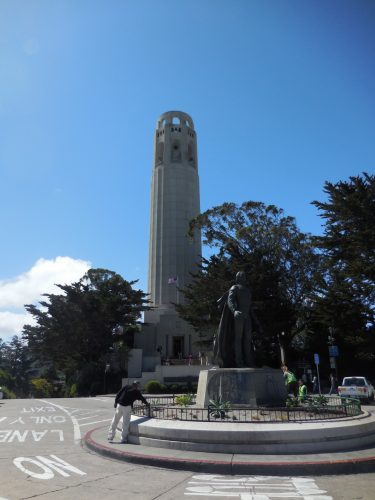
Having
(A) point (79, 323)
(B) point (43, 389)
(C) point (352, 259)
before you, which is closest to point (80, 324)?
(A) point (79, 323)

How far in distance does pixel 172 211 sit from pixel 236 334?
145 feet

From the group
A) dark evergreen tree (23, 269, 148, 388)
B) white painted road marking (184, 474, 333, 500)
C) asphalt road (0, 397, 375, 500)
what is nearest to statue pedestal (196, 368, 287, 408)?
asphalt road (0, 397, 375, 500)

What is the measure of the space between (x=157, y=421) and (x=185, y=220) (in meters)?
47.3

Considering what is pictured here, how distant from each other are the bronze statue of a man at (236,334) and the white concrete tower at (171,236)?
116 ft

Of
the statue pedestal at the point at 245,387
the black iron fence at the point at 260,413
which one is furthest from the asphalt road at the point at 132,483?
the statue pedestal at the point at 245,387

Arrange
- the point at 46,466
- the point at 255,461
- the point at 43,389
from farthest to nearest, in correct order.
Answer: the point at 43,389 < the point at 46,466 < the point at 255,461

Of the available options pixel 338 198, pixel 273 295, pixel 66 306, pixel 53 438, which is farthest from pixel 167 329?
pixel 53 438

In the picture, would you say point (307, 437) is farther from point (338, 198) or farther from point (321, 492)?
point (338, 198)

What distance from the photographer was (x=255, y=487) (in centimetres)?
593

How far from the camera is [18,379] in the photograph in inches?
2591

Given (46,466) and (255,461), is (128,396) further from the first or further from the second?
(255,461)

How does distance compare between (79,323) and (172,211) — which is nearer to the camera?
(79,323)

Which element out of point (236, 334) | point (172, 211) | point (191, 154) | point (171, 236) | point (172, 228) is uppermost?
point (191, 154)

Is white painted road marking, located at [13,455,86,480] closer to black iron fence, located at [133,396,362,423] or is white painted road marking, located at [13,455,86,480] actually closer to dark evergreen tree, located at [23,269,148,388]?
black iron fence, located at [133,396,362,423]
